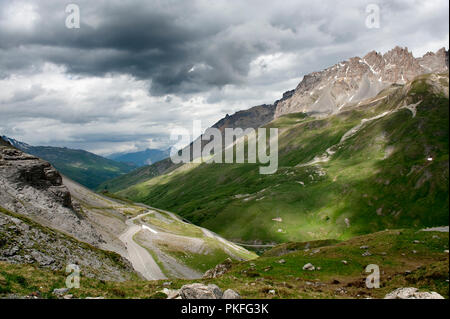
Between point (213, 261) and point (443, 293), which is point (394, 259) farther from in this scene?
point (213, 261)

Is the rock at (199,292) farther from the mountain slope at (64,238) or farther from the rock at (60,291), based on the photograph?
the mountain slope at (64,238)

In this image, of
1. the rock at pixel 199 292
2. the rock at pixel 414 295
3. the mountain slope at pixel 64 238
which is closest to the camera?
the rock at pixel 414 295

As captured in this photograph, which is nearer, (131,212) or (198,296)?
(198,296)

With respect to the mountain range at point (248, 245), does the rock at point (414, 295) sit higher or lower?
higher

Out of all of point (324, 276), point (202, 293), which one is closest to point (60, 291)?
point (202, 293)

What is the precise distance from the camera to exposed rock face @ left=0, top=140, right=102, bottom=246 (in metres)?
70.3

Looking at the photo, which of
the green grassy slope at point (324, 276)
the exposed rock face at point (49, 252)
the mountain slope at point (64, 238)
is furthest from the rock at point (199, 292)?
the mountain slope at point (64, 238)

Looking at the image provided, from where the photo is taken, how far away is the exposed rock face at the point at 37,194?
70.3 m
